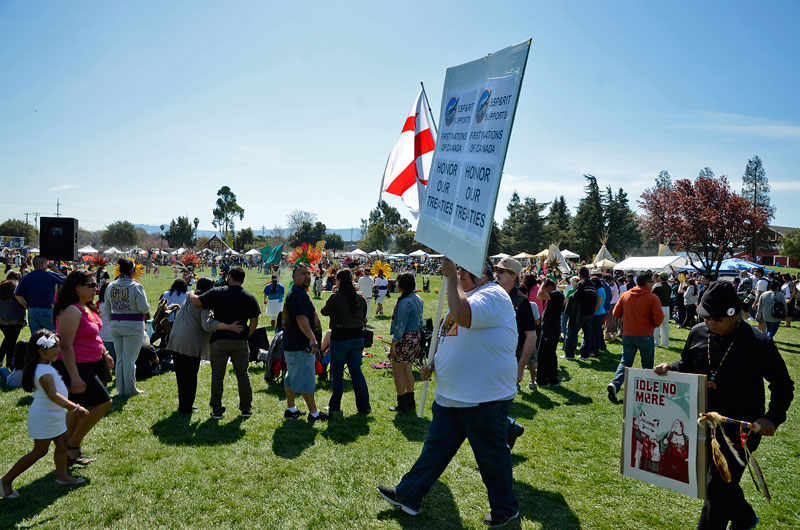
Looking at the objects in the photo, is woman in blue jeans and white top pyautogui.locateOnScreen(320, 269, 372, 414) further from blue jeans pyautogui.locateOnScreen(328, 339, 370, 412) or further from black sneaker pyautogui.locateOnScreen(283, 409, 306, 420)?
black sneaker pyautogui.locateOnScreen(283, 409, 306, 420)

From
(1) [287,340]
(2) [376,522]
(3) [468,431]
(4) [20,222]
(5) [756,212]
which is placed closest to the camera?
(3) [468,431]

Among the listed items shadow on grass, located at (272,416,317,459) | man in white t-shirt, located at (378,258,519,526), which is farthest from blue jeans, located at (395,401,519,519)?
shadow on grass, located at (272,416,317,459)

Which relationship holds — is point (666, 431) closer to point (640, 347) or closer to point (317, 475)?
point (317, 475)

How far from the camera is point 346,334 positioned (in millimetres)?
6148

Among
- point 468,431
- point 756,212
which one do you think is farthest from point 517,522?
point 756,212

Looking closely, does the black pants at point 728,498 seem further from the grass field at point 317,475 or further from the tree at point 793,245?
the tree at point 793,245

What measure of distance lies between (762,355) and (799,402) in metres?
5.84

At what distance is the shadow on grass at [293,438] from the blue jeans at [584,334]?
262 inches

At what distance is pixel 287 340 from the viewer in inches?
229

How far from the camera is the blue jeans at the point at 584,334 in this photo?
399 inches

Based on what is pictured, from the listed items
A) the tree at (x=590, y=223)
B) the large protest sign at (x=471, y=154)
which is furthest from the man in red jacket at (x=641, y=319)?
the tree at (x=590, y=223)

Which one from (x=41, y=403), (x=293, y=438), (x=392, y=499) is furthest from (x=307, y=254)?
(x=392, y=499)

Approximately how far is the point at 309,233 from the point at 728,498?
8258 centimetres

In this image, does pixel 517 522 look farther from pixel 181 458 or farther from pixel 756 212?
pixel 756 212
